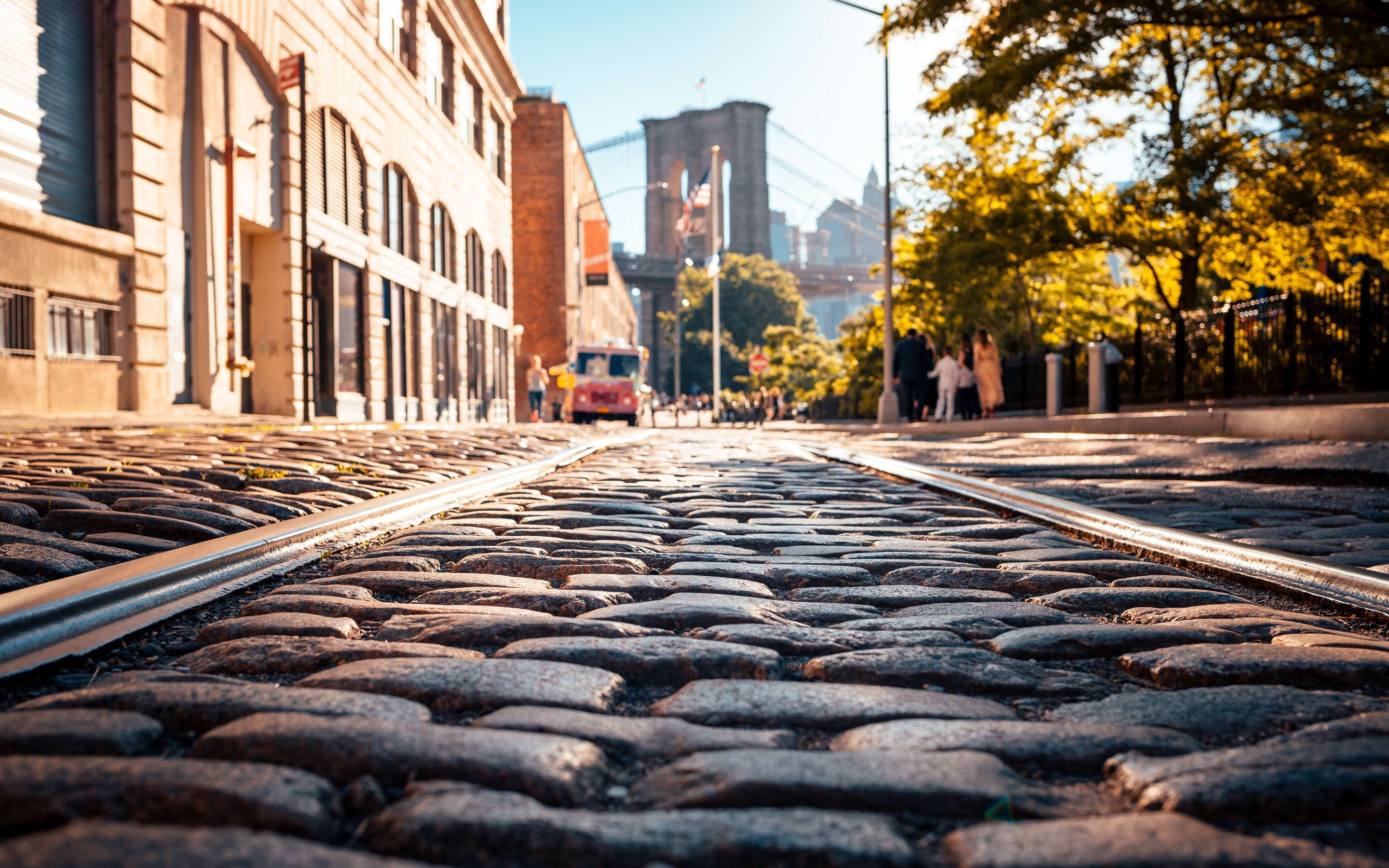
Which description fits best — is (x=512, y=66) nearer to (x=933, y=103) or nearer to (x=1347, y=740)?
(x=933, y=103)

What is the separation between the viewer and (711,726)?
1913mm

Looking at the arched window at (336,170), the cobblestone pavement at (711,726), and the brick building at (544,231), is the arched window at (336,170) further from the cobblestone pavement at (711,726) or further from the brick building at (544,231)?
the brick building at (544,231)

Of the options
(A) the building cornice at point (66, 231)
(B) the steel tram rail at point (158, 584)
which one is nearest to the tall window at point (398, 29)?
(A) the building cornice at point (66, 231)

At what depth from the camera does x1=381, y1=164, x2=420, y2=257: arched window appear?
80.0ft

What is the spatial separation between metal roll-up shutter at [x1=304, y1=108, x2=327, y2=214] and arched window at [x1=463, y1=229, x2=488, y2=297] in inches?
449

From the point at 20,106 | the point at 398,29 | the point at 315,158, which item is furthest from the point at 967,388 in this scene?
the point at 20,106

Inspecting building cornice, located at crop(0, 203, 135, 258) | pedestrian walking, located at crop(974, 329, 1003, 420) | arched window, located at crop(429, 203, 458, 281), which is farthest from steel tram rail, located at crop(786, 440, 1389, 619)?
arched window, located at crop(429, 203, 458, 281)

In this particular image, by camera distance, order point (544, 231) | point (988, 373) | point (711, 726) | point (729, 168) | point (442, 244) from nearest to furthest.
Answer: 1. point (711, 726)
2. point (988, 373)
3. point (442, 244)
4. point (544, 231)
5. point (729, 168)

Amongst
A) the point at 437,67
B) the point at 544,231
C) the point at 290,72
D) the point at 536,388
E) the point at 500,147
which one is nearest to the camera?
the point at 290,72

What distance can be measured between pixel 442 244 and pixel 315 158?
9.56m

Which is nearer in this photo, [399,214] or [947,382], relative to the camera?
[947,382]

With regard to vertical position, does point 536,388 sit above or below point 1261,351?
below

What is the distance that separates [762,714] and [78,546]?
2.59 meters

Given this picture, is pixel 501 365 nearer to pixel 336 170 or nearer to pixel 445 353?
pixel 445 353
